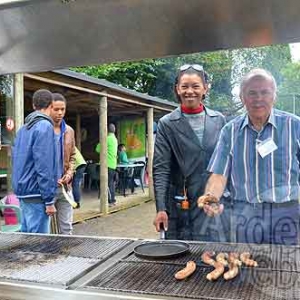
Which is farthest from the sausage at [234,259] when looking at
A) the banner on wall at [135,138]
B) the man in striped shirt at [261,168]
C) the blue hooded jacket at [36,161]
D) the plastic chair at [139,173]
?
the banner on wall at [135,138]

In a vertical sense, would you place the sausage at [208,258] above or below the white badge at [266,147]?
below

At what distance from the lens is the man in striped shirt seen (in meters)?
1.76

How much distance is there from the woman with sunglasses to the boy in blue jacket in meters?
0.80

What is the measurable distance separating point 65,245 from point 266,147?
0.94 metres

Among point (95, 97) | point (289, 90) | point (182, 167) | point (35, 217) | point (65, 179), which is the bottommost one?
point (35, 217)

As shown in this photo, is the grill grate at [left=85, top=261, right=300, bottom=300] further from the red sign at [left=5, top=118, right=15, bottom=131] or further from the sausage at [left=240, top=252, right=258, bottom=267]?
the red sign at [left=5, top=118, right=15, bottom=131]

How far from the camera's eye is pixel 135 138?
31.9ft

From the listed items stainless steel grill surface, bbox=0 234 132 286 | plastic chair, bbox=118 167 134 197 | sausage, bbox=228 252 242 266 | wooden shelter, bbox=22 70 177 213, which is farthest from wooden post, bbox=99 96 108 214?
sausage, bbox=228 252 242 266

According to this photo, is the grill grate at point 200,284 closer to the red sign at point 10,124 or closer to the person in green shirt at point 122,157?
the red sign at point 10,124

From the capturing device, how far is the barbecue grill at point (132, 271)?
110cm

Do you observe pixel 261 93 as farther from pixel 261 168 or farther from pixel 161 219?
pixel 161 219

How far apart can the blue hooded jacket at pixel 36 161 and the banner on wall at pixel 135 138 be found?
685 centimetres

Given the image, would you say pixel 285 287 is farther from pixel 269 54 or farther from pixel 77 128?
pixel 77 128

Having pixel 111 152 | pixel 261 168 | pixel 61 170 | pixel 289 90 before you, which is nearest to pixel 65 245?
pixel 261 168
